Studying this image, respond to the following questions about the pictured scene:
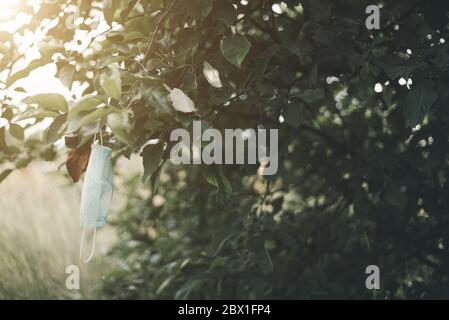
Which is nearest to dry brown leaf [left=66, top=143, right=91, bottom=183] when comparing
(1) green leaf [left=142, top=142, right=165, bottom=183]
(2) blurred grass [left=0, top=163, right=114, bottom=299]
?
(1) green leaf [left=142, top=142, right=165, bottom=183]

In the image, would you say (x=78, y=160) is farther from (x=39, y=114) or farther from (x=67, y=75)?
(x=67, y=75)

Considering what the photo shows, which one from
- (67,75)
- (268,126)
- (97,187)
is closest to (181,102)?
(97,187)

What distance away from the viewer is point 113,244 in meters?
3.29

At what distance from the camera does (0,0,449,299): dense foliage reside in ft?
4.02

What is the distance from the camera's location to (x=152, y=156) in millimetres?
1194

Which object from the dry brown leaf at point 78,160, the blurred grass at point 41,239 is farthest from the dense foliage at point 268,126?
the blurred grass at point 41,239

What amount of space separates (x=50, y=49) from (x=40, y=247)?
227cm

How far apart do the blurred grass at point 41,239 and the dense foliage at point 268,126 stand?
437 millimetres

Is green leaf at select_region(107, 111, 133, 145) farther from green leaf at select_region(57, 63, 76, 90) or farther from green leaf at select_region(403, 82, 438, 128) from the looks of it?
green leaf at select_region(403, 82, 438, 128)

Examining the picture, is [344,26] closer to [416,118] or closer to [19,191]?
[416,118]
